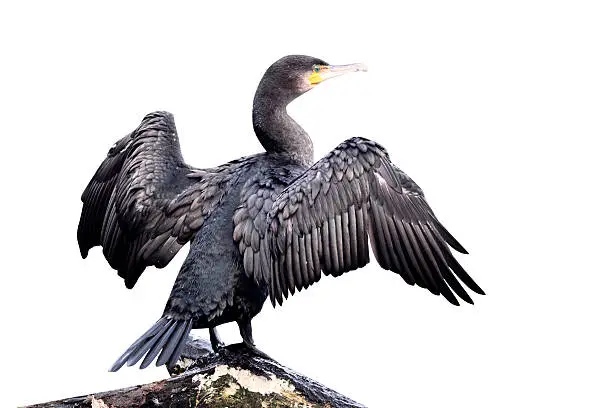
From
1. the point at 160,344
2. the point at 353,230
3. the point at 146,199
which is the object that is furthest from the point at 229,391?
the point at 146,199

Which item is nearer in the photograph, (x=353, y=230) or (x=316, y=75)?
(x=353, y=230)

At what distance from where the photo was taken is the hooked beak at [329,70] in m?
6.55

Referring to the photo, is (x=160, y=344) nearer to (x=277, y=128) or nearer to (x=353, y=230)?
(x=353, y=230)

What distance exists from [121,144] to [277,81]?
3.68 feet

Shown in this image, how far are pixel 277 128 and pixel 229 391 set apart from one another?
150cm

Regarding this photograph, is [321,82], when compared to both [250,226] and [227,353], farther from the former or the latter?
[227,353]

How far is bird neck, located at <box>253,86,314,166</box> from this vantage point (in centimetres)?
641

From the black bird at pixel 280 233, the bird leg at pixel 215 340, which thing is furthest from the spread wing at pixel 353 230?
the bird leg at pixel 215 340

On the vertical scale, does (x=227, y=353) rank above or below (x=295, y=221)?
below

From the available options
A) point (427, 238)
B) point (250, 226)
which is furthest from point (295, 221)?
point (427, 238)

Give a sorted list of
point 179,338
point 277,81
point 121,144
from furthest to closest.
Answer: point 121,144 < point 277,81 < point 179,338

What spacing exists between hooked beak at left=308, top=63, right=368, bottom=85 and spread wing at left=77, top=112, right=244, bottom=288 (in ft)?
2.15

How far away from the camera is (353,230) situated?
5836 millimetres

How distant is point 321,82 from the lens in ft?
21.6
